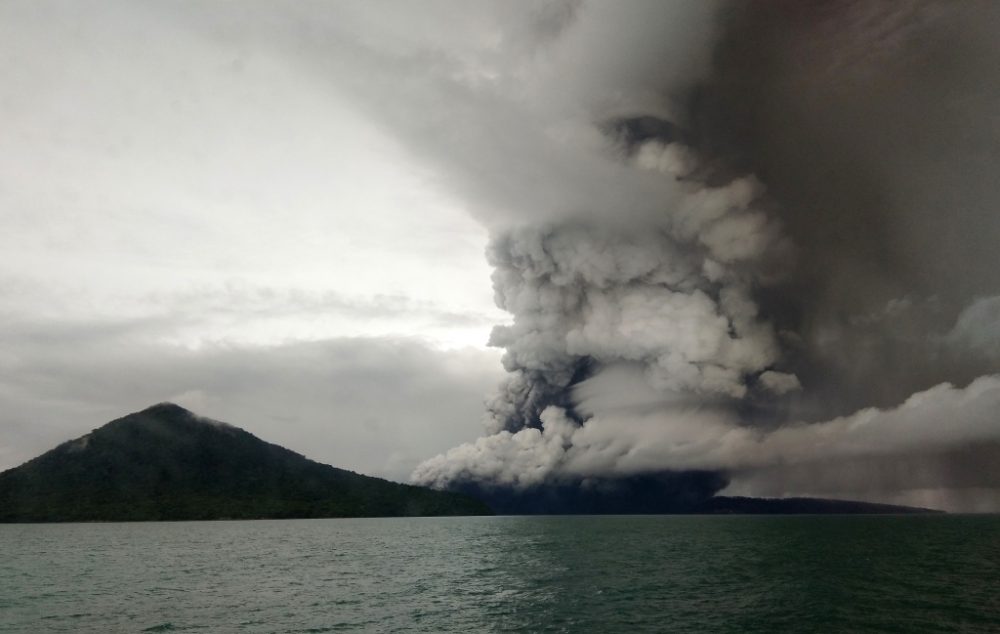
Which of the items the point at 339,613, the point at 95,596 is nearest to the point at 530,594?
the point at 339,613

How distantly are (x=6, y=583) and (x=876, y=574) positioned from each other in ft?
364

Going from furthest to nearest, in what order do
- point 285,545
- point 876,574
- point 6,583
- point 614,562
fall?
point 285,545
point 614,562
point 876,574
point 6,583

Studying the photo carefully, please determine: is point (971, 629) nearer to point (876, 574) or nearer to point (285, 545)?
point (876, 574)

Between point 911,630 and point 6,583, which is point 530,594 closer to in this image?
point 911,630

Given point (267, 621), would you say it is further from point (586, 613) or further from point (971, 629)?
point (971, 629)

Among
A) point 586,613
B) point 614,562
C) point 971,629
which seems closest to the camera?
point 971,629

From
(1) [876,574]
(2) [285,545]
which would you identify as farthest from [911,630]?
(2) [285,545]

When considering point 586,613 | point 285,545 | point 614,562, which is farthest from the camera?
point 285,545

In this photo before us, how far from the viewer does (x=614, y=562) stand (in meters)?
101

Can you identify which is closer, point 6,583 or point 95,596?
point 95,596

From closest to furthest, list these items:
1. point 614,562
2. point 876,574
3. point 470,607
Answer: point 470,607
point 876,574
point 614,562

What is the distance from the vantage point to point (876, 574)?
80812mm

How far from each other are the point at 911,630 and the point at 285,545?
132 m

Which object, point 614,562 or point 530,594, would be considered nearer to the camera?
point 530,594
